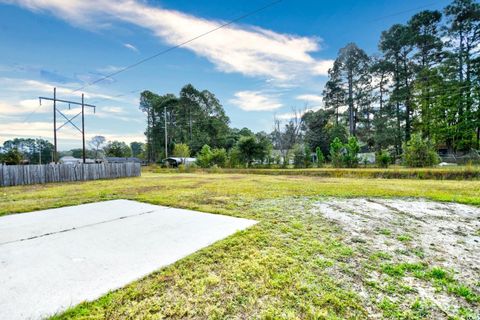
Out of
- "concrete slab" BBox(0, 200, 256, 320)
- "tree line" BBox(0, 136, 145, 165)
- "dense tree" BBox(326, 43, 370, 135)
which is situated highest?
"dense tree" BBox(326, 43, 370, 135)

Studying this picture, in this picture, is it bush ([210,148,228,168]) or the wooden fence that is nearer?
the wooden fence

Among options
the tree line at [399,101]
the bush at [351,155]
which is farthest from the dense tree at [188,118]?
the bush at [351,155]

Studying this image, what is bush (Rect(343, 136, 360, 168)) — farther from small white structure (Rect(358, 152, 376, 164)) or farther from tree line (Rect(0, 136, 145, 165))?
tree line (Rect(0, 136, 145, 165))

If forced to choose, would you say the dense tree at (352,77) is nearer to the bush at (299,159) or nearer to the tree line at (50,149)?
the bush at (299,159)

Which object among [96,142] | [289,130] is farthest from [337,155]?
[96,142]

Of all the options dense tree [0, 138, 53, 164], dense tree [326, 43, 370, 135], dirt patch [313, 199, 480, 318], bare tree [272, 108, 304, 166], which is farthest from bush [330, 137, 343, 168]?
dense tree [0, 138, 53, 164]

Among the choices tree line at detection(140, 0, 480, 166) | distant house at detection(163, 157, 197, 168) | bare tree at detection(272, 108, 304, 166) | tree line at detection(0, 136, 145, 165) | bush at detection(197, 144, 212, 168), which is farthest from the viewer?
tree line at detection(0, 136, 145, 165)

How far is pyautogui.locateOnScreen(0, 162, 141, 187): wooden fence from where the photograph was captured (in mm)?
10195

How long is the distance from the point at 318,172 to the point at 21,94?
19.1m

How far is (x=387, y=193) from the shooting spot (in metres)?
6.16

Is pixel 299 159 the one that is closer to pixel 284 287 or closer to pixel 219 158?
pixel 219 158

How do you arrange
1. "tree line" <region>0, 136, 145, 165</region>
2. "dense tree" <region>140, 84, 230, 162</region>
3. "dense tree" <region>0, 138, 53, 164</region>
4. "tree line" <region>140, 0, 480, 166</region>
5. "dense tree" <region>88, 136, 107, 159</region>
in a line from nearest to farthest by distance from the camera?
"tree line" <region>140, 0, 480, 166</region>
"dense tree" <region>140, 84, 230, 162</region>
"tree line" <region>0, 136, 145, 165</region>
"dense tree" <region>88, 136, 107, 159</region>
"dense tree" <region>0, 138, 53, 164</region>

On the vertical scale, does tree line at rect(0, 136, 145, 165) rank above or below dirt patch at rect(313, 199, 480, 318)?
above

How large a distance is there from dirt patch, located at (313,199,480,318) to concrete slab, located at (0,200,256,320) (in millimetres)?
1681
